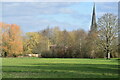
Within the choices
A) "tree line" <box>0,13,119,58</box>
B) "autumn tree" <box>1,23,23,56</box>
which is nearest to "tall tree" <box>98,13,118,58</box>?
"tree line" <box>0,13,119,58</box>

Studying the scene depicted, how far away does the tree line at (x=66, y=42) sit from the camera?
52.4m

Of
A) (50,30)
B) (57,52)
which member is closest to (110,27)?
(57,52)

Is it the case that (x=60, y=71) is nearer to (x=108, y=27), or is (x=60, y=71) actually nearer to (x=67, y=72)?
(x=67, y=72)

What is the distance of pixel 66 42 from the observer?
71.9 meters

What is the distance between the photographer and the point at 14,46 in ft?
235

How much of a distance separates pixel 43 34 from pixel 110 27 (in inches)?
1616

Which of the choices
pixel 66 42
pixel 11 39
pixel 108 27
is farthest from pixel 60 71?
pixel 11 39

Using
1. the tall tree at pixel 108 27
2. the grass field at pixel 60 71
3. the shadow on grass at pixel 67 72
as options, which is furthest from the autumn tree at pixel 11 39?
the shadow on grass at pixel 67 72

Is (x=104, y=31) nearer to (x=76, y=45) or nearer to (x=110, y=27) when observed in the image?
(x=110, y=27)

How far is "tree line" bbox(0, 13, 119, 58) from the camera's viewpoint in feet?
172

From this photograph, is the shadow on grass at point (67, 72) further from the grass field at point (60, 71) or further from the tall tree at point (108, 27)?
the tall tree at point (108, 27)

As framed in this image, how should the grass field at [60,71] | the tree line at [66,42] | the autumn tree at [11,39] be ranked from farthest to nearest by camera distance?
the autumn tree at [11,39] < the tree line at [66,42] < the grass field at [60,71]

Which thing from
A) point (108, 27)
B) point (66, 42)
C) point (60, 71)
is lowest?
point (60, 71)

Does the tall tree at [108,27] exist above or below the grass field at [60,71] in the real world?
above
